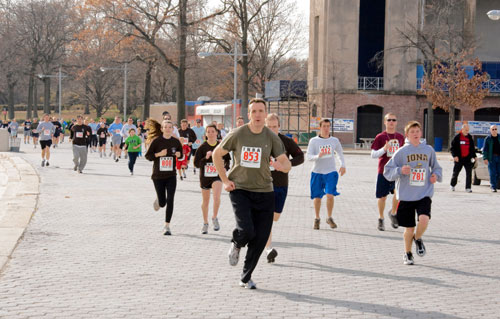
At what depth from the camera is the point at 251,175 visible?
742 cm

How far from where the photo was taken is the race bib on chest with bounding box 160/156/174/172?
38.1 feet

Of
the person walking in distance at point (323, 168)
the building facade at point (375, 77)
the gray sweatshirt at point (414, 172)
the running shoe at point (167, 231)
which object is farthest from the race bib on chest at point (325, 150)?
the building facade at point (375, 77)

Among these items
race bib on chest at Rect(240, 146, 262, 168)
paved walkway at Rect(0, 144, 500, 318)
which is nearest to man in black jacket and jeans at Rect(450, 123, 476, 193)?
paved walkway at Rect(0, 144, 500, 318)

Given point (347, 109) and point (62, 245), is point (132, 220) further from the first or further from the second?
point (347, 109)

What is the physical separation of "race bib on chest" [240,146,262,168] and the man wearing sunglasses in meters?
14.0

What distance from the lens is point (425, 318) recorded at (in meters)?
6.34

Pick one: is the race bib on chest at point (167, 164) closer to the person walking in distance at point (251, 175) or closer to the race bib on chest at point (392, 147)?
the race bib on chest at point (392, 147)

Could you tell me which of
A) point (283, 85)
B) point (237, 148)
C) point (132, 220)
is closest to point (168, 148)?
point (132, 220)

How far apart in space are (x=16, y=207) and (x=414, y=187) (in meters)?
7.88

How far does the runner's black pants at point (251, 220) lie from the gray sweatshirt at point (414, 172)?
6.98 ft

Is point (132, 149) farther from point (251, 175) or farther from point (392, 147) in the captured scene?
point (251, 175)

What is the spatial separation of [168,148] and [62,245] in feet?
8.42

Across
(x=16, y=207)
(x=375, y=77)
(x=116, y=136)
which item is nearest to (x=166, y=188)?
(x=16, y=207)

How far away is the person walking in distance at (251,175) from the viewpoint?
7383 millimetres
